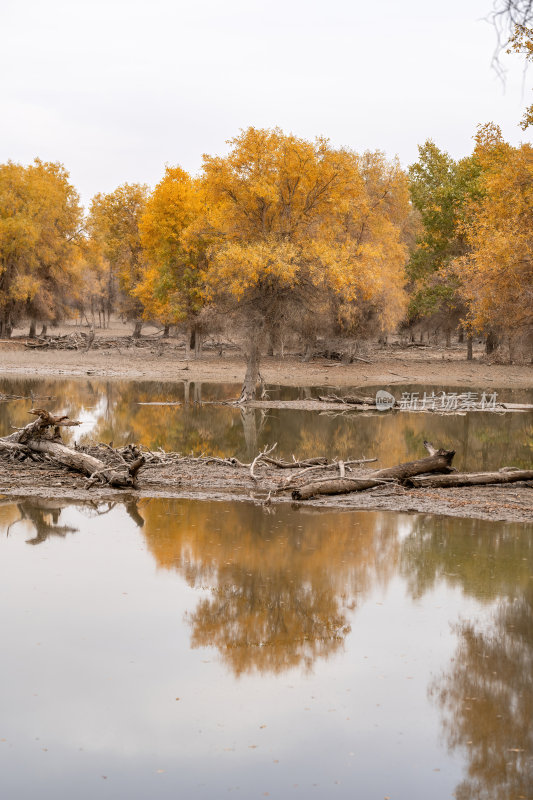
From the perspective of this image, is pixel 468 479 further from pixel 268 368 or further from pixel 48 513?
pixel 268 368

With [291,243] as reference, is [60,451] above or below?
below

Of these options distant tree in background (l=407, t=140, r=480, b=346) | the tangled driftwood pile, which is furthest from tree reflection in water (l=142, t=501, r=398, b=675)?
distant tree in background (l=407, t=140, r=480, b=346)

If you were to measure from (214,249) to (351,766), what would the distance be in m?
34.4

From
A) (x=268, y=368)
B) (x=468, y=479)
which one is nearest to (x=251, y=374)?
(x=268, y=368)

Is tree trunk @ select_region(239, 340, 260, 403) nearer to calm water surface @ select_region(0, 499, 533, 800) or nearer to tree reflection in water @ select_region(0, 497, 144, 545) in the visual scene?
tree reflection in water @ select_region(0, 497, 144, 545)

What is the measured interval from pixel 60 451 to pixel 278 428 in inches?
438

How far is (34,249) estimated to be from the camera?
60500 mm

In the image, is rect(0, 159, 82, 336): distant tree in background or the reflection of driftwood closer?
the reflection of driftwood

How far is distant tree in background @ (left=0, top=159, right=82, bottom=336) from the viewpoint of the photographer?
58906 mm

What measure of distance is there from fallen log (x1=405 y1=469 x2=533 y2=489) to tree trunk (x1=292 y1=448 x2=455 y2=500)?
15 cm

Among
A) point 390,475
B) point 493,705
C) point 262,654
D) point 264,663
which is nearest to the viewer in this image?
point 493,705

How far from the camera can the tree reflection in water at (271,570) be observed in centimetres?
834

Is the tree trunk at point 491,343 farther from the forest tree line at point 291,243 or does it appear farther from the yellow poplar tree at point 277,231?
the yellow poplar tree at point 277,231

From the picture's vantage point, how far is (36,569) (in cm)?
1068
